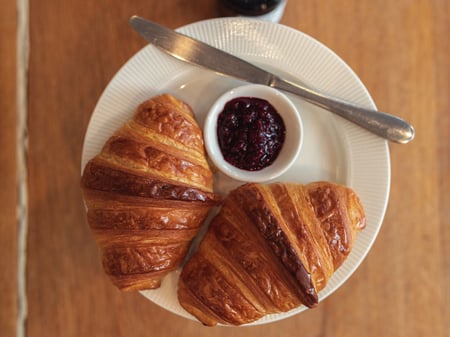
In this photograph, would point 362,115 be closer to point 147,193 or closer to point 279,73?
point 279,73

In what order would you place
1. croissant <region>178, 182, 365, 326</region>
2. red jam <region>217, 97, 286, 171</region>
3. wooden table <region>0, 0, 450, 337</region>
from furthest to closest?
wooden table <region>0, 0, 450, 337</region> < red jam <region>217, 97, 286, 171</region> < croissant <region>178, 182, 365, 326</region>

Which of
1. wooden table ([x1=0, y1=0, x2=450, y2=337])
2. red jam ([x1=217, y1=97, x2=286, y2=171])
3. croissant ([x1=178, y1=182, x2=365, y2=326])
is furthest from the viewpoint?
wooden table ([x1=0, y1=0, x2=450, y2=337])

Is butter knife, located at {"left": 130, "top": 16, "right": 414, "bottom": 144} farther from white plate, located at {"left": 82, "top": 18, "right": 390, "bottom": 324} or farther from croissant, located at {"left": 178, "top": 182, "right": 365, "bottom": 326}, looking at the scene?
croissant, located at {"left": 178, "top": 182, "right": 365, "bottom": 326}

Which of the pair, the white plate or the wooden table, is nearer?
the white plate

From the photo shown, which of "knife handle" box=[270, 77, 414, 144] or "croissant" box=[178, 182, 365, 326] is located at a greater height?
"knife handle" box=[270, 77, 414, 144]

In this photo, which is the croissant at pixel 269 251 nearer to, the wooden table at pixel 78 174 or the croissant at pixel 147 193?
the croissant at pixel 147 193

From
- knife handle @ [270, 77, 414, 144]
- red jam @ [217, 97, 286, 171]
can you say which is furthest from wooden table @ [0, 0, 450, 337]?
red jam @ [217, 97, 286, 171]

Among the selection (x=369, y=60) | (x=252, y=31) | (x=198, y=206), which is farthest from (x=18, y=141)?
(x=369, y=60)

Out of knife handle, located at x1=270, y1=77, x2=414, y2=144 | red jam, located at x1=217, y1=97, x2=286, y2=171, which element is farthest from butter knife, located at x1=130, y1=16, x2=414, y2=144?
red jam, located at x1=217, y1=97, x2=286, y2=171

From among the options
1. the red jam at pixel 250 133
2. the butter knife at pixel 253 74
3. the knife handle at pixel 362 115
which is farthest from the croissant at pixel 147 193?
the knife handle at pixel 362 115
